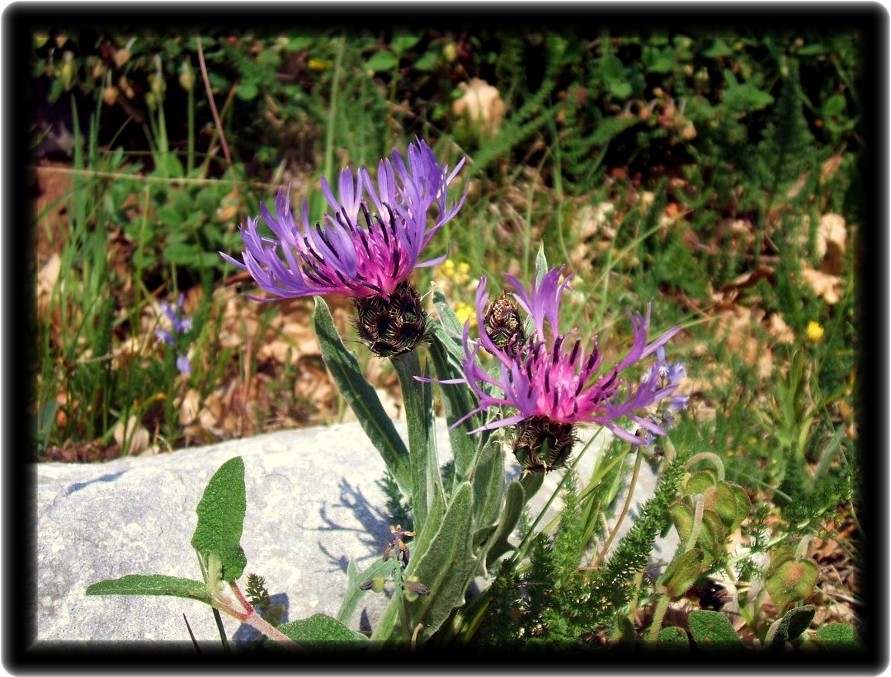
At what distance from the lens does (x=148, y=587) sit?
1.39 m

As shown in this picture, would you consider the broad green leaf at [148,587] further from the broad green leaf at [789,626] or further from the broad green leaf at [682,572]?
the broad green leaf at [789,626]

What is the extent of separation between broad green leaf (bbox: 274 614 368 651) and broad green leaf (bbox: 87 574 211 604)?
0.48ft

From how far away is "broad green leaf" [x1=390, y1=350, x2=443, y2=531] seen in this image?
1.53 meters

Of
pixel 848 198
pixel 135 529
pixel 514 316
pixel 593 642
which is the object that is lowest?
pixel 593 642

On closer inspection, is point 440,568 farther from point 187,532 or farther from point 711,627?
point 187,532

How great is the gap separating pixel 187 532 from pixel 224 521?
1.46 ft

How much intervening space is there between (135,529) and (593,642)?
94 cm

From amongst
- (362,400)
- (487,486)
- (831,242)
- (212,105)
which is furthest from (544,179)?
(487,486)

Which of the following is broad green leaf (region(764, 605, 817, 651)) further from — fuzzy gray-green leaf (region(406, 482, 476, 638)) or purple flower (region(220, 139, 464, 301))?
purple flower (region(220, 139, 464, 301))

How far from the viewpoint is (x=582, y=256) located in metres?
3.27

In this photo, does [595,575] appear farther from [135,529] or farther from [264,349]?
[264,349]

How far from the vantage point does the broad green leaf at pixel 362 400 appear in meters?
1.62

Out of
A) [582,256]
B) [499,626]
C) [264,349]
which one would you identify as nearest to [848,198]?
[582,256]

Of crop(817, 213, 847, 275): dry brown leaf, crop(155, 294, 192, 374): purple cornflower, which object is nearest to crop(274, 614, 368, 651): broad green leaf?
crop(155, 294, 192, 374): purple cornflower
